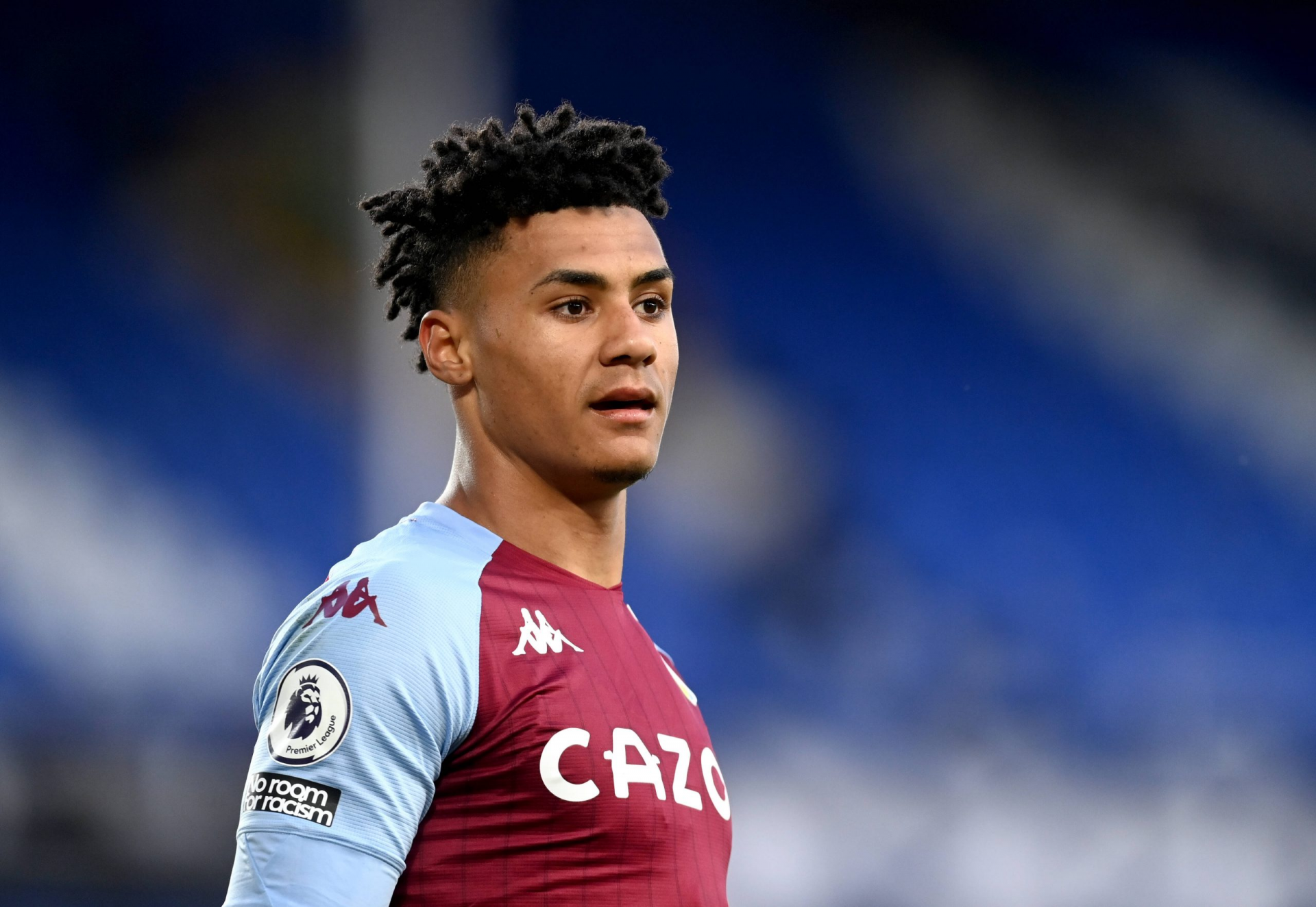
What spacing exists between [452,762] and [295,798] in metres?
0.18

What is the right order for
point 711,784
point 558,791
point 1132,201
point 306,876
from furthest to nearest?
1. point 1132,201
2. point 711,784
3. point 558,791
4. point 306,876

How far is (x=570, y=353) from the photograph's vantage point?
1893 millimetres

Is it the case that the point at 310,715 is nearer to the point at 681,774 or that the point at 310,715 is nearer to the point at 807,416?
the point at 681,774

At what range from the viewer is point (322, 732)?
1542mm

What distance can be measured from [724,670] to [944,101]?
2.11 m

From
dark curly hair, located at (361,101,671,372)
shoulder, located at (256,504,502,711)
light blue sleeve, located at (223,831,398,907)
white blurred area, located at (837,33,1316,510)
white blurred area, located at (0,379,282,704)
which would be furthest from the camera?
white blurred area, located at (837,33,1316,510)

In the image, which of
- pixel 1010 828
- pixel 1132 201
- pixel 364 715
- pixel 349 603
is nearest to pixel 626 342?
pixel 349 603

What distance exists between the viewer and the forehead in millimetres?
1928

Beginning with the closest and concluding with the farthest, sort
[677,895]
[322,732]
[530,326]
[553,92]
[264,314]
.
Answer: [322,732]
[677,895]
[530,326]
[264,314]
[553,92]

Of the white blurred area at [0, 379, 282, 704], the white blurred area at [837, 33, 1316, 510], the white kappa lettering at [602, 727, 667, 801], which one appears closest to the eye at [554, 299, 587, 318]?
the white kappa lettering at [602, 727, 667, 801]

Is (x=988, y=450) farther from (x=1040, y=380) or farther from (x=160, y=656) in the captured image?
(x=160, y=656)

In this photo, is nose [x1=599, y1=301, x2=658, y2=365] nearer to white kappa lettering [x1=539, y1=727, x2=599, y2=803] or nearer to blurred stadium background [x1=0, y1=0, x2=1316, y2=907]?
white kappa lettering [x1=539, y1=727, x2=599, y2=803]

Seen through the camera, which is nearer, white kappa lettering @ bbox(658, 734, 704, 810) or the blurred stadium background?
white kappa lettering @ bbox(658, 734, 704, 810)

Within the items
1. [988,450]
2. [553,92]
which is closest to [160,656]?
[553,92]
